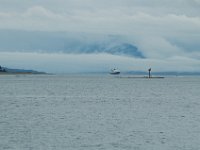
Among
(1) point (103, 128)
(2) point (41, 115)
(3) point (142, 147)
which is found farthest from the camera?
(2) point (41, 115)

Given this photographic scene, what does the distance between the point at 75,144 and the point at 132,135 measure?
6698mm

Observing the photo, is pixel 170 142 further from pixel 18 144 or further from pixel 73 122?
pixel 73 122

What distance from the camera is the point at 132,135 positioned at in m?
46.4

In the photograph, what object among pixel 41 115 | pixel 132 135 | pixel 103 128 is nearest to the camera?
pixel 132 135

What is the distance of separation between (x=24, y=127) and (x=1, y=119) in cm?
764

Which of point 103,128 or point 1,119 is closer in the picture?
point 103,128

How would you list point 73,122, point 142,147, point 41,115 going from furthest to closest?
point 41,115
point 73,122
point 142,147

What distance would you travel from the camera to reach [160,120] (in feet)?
195

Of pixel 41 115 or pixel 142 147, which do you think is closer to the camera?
pixel 142 147

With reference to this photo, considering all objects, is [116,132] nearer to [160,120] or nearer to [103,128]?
[103,128]

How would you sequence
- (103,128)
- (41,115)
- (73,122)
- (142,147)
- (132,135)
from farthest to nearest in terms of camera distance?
(41,115) → (73,122) → (103,128) → (132,135) → (142,147)

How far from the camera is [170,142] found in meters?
43.0

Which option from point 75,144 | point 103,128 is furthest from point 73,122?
point 75,144

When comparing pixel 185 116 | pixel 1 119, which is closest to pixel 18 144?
pixel 1 119
